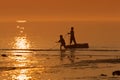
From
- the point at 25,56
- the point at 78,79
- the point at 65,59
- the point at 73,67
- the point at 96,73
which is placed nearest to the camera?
the point at 78,79

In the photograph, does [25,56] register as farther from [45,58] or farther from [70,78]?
[70,78]

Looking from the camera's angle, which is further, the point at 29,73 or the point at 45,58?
the point at 45,58

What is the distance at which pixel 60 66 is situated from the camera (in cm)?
3547

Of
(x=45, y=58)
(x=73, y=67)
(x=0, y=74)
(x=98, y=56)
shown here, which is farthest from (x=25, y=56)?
(x=0, y=74)

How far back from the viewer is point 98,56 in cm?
4238

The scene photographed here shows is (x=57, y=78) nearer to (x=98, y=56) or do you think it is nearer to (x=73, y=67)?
(x=73, y=67)

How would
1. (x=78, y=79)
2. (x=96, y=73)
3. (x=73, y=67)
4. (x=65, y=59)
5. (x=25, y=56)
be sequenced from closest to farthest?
(x=78, y=79) → (x=96, y=73) → (x=73, y=67) → (x=65, y=59) → (x=25, y=56)

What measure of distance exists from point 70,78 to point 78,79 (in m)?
0.60

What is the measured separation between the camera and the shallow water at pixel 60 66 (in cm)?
3067

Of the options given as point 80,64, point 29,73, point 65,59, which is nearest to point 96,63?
point 80,64

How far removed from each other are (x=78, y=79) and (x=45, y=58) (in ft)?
37.4

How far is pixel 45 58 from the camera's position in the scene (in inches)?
1609

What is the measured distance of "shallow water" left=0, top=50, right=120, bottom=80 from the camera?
30.7 m

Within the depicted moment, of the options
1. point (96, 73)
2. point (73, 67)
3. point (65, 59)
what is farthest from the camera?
point (65, 59)
